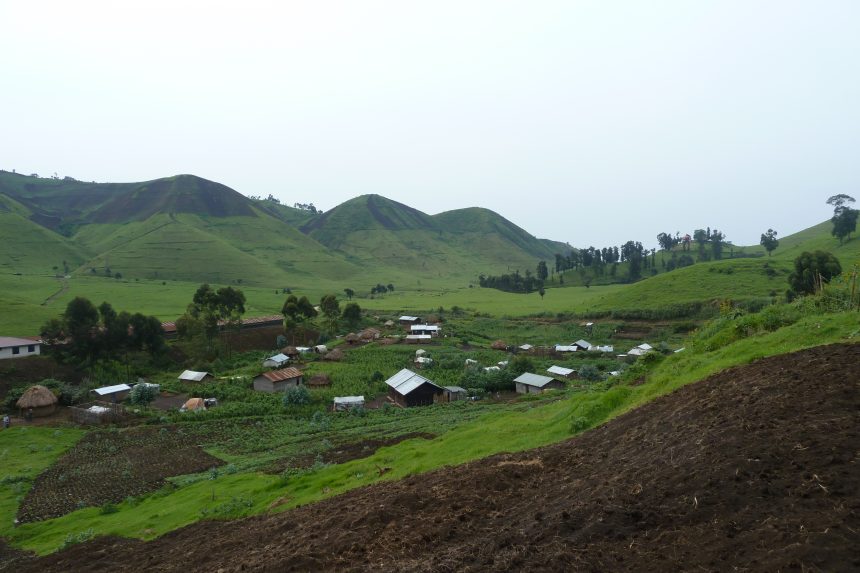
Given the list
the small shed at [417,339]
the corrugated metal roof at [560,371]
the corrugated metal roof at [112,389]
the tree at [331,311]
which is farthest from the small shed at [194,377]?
the corrugated metal roof at [560,371]

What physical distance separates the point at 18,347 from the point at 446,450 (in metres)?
67.1

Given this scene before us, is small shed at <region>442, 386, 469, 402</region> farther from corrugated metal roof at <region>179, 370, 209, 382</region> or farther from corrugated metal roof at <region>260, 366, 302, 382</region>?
corrugated metal roof at <region>179, 370, 209, 382</region>

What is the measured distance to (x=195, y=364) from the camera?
71.1m

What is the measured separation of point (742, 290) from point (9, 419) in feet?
363

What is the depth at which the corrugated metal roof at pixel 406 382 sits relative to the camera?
5200 cm

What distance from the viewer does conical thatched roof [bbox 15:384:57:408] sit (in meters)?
48.2

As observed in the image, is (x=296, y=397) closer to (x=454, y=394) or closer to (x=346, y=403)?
(x=346, y=403)

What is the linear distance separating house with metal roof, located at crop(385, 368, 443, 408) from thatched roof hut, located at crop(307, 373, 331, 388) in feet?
32.2

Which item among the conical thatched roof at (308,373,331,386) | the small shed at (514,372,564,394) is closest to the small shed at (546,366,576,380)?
the small shed at (514,372,564,394)

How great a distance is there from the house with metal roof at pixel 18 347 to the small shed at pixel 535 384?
60681 millimetres

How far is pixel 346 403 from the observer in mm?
50719

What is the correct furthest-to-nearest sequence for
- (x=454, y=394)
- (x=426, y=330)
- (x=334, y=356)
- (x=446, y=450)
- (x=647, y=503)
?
(x=426, y=330), (x=334, y=356), (x=454, y=394), (x=446, y=450), (x=647, y=503)

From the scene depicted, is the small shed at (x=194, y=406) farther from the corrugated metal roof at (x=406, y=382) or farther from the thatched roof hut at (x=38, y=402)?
the corrugated metal roof at (x=406, y=382)

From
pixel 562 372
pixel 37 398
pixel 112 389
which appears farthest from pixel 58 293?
pixel 562 372
